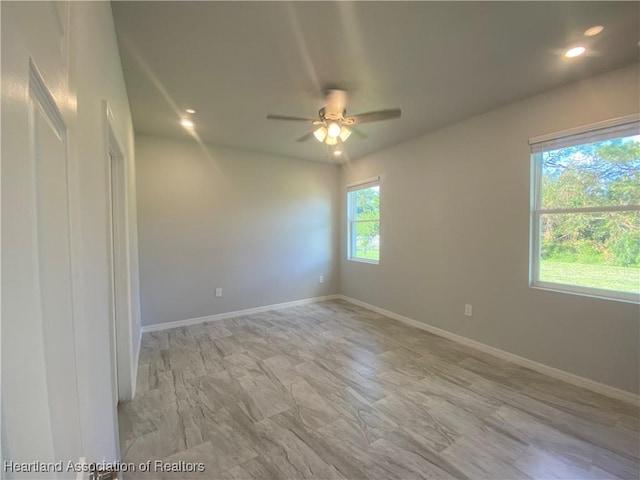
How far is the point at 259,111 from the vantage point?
9.85 feet

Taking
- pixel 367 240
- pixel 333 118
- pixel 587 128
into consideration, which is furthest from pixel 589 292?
pixel 367 240

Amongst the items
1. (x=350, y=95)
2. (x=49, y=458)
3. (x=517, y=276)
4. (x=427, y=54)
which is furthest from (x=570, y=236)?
(x=49, y=458)

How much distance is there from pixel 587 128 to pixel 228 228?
4.27m

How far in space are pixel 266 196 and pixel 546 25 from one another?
374 centimetres

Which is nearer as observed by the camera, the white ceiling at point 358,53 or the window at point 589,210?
the white ceiling at point 358,53

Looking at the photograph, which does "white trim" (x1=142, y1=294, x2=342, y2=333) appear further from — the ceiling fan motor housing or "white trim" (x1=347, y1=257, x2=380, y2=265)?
the ceiling fan motor housing

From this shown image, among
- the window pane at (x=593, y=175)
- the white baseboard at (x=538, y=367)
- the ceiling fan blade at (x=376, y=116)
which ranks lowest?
the white baseboard at (x=538, y=367)

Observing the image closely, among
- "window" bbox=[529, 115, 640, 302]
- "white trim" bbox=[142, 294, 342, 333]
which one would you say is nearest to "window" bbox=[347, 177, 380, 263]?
"white trim" bbox=[142, 294, 342, 333]

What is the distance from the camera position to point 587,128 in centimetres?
240

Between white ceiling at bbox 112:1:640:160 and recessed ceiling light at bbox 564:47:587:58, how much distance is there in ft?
0.13

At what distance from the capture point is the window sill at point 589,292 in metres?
2.25

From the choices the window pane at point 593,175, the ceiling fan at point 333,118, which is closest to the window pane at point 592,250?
the window pane at point 593,175

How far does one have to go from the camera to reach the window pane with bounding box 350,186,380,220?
15.5 ft

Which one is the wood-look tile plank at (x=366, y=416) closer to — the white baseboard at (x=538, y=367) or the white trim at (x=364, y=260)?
the white baseboard at (x=538, y=367)
